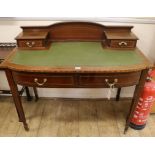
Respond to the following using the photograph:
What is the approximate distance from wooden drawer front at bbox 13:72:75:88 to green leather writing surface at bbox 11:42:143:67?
0.08 meters

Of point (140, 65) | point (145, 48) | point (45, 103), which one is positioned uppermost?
point (140, 65)

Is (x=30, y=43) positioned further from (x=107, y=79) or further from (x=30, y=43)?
(x=107, y=79)

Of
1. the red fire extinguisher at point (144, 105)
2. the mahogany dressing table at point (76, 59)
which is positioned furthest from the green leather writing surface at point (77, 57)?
the red fire extinguisher at point (144, 105)

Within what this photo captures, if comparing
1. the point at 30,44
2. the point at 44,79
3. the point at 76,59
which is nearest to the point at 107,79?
the point at 76,59

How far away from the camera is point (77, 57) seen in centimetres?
125

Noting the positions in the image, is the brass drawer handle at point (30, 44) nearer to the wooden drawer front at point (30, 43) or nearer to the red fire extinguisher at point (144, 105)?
the wooden drawer front at point (30, 43)

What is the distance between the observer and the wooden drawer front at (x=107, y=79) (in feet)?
3.92

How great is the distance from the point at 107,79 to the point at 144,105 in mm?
526
